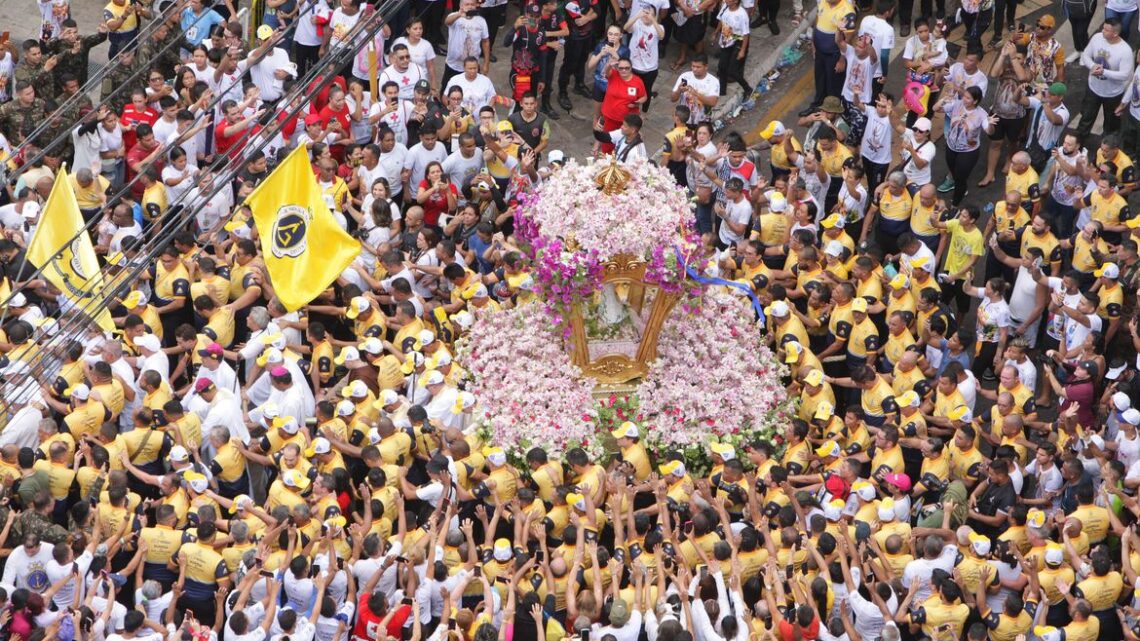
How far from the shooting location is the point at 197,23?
25547mm

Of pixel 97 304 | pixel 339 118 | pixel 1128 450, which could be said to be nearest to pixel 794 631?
pixel 1128 450

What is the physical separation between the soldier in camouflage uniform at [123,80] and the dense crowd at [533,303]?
7 cm

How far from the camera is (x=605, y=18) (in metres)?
26.9

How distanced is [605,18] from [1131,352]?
8761 mm

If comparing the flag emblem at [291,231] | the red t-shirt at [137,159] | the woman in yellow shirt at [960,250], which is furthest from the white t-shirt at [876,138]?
the red t-shirt at [137,159]

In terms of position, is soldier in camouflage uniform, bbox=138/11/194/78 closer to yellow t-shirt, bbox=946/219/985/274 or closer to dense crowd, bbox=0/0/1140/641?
dense crowd, bbox=0/0/1140/641

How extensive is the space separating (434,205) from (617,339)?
312 cm

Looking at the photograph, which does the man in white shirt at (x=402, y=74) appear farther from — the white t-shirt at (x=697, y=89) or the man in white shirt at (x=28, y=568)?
the man in white shirt at (x=28, y=568)

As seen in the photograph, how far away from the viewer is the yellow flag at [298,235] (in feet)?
65.9

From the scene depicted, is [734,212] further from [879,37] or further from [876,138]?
[879,37]

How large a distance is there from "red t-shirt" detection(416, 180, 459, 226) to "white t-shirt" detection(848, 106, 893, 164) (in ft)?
15.9

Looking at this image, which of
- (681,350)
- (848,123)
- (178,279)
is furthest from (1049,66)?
(178,279)

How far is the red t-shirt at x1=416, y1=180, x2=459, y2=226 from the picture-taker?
23.1 m

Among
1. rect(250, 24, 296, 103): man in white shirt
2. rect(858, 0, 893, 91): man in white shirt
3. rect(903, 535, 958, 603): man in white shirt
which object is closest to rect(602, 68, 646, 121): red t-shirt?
rect(858, 0, 893, 91): man in white shirt
